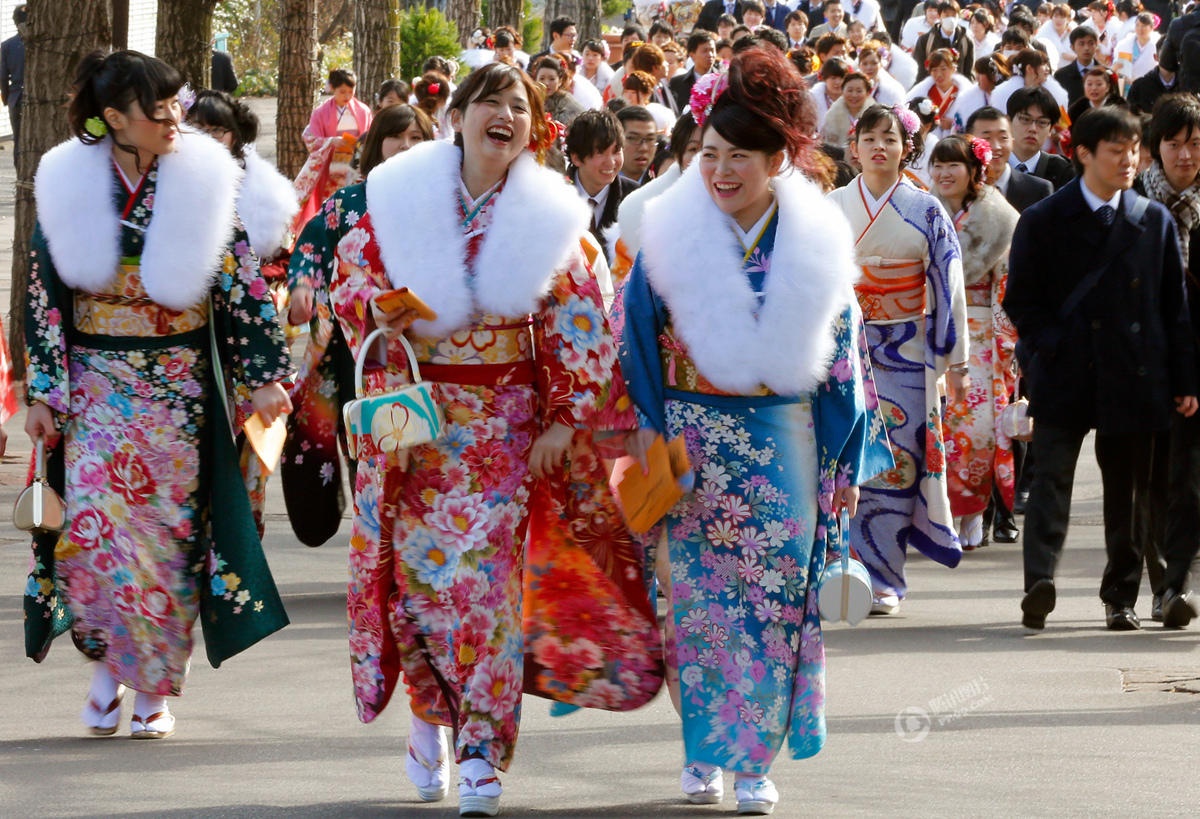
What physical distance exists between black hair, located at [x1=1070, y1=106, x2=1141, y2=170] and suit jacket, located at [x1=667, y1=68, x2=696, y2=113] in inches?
375

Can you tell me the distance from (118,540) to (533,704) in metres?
1.40

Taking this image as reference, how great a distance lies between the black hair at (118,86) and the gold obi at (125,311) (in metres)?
0.41

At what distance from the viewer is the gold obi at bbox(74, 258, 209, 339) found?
536 centimetres

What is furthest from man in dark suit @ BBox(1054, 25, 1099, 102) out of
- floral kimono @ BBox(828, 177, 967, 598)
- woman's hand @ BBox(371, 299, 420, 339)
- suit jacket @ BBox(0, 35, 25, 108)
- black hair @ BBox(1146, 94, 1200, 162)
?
woman's hand @ BBox(371, 299, 420, 339)

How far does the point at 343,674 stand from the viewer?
244 inches

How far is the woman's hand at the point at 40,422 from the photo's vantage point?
5324 millimetres

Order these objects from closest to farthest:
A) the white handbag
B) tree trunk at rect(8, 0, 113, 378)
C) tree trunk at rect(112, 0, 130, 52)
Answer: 1. the white handbag
2. tree trunk at rect(8, 0, 113, 378)
3. tree trunk at rect(112, 0, 130, 52)

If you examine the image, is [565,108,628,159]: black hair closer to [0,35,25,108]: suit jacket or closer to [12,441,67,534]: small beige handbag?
[12,441,67,534]: small beige handbag

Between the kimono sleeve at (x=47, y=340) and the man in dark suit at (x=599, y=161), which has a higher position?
the man in dark suit at (x=599, y=161)

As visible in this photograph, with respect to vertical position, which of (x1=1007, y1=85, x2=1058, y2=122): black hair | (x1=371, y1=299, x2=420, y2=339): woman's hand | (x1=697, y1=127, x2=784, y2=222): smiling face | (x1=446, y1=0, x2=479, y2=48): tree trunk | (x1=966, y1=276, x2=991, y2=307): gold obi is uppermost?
(x1=446, y1=0, x2=479, y2=48): tree trunk

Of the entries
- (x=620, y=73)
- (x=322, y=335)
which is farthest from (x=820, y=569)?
Result: (x=620, y=73)

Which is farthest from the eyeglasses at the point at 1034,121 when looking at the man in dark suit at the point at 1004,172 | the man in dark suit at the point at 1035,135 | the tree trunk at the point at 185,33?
the tree trunk at the point at 185,33

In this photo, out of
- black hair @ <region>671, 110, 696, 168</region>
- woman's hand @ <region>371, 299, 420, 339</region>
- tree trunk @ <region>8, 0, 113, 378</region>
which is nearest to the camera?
woman's hand @ <region>371, 299, 420, 339</region>

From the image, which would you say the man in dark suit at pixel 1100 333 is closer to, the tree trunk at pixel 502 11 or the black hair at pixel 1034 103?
the black hair at pixel 1034 103
